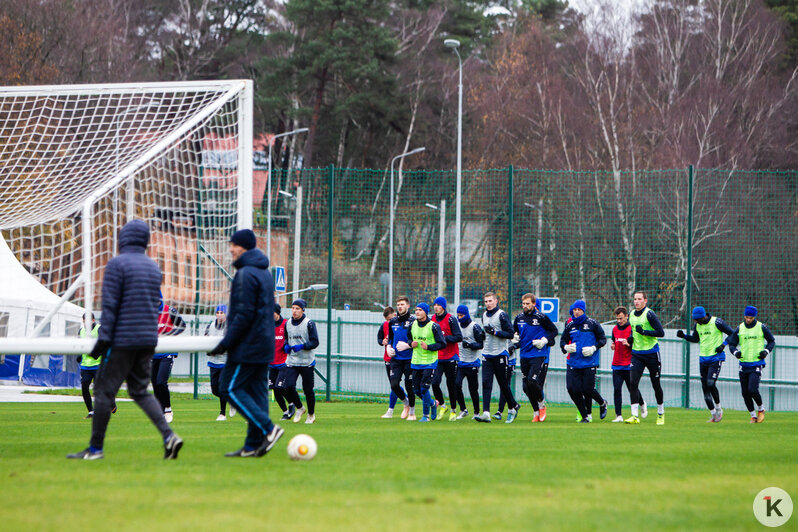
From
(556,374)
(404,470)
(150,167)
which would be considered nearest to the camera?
(404,470)

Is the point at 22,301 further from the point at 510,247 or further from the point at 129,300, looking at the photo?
the point at 510,247

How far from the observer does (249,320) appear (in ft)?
30.5

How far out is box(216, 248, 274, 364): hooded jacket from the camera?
9.30 meters

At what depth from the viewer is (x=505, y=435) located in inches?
512

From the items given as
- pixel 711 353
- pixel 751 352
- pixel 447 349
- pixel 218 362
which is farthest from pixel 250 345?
pixel 751 352

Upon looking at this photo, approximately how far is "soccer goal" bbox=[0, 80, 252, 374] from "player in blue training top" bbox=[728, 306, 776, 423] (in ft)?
30.7

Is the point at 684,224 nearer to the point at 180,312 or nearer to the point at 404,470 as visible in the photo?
the point at 180,312

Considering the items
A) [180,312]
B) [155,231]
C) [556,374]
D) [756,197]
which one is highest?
[756,197]

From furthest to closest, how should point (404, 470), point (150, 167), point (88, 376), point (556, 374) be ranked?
point (556, 374), point (88, 376), point (150, 167), point (404, 470)

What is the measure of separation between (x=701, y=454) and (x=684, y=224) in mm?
14383

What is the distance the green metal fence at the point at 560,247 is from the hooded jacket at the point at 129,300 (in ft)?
47.1

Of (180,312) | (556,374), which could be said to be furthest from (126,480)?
(556,374)

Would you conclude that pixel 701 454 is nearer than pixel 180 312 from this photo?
Yes

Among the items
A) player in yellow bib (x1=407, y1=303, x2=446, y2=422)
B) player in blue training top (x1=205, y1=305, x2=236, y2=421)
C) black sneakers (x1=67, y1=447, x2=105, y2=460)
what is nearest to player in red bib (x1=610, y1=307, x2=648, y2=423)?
player in yellow bib (x1=407, y1=303, x2=446, y2=422)
